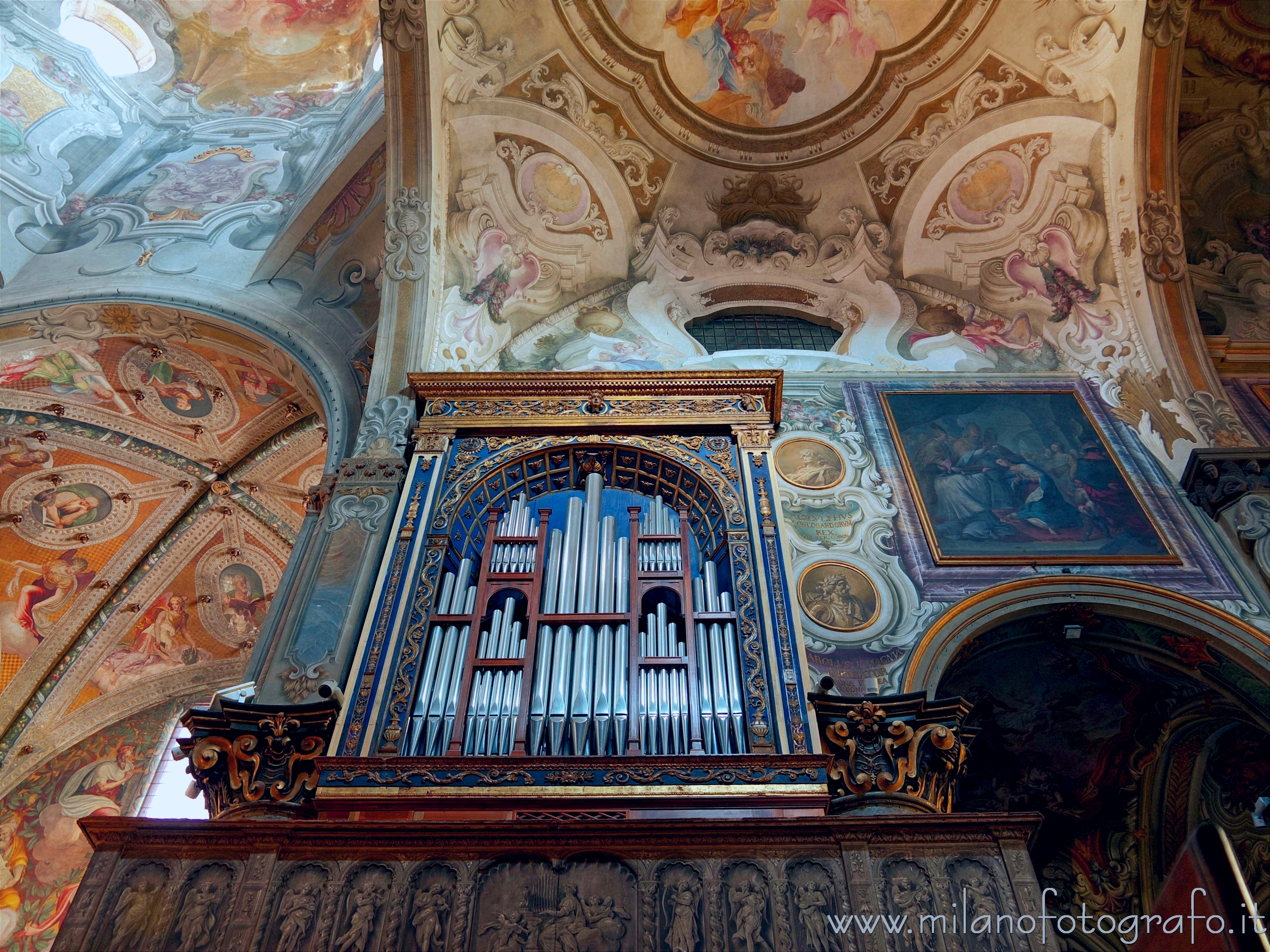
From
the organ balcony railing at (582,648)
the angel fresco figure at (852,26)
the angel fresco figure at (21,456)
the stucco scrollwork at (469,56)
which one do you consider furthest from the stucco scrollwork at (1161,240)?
the angel fresco figure at (21,456)

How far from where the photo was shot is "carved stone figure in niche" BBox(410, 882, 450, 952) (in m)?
5.13

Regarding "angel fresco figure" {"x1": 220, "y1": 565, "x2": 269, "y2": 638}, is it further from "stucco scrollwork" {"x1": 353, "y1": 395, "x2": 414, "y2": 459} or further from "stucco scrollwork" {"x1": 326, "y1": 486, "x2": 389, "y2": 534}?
"stucco scrollwork" {"x1": 326, "y1": 486, "x2": 389, "y2": 534}

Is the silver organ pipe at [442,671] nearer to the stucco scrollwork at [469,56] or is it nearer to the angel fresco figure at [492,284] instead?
the angel fresco figure at [492,284]

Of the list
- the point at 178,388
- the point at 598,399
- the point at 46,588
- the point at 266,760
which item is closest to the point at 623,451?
the point at 598,399

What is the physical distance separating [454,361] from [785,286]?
4699mm

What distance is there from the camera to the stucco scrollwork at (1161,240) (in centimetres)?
1137

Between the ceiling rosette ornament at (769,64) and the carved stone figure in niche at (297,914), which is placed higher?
the ceiling rosette ornament at (769,64)

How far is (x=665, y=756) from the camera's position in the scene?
624 cm

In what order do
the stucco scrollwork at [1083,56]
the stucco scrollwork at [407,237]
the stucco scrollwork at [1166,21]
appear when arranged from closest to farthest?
the stucco scrollwork at [407,237] → the stucco scrollwork at [1166,21] → the stucco scrollwork at [1083,56]

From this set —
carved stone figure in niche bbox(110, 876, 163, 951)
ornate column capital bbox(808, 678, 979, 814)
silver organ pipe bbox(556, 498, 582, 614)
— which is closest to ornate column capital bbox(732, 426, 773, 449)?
silver organ pipe bbox(556, 498, 582, 614)

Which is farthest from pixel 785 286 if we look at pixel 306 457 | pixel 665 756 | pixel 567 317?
pixel 665 756

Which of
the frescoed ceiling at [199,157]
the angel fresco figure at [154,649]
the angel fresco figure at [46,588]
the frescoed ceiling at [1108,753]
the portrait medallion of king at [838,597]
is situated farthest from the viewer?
the angel fresco figure at [154,649]

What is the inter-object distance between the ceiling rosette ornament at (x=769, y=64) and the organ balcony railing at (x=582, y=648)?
22.3ft

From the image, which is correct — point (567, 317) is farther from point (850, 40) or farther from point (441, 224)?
point (850, 40)
